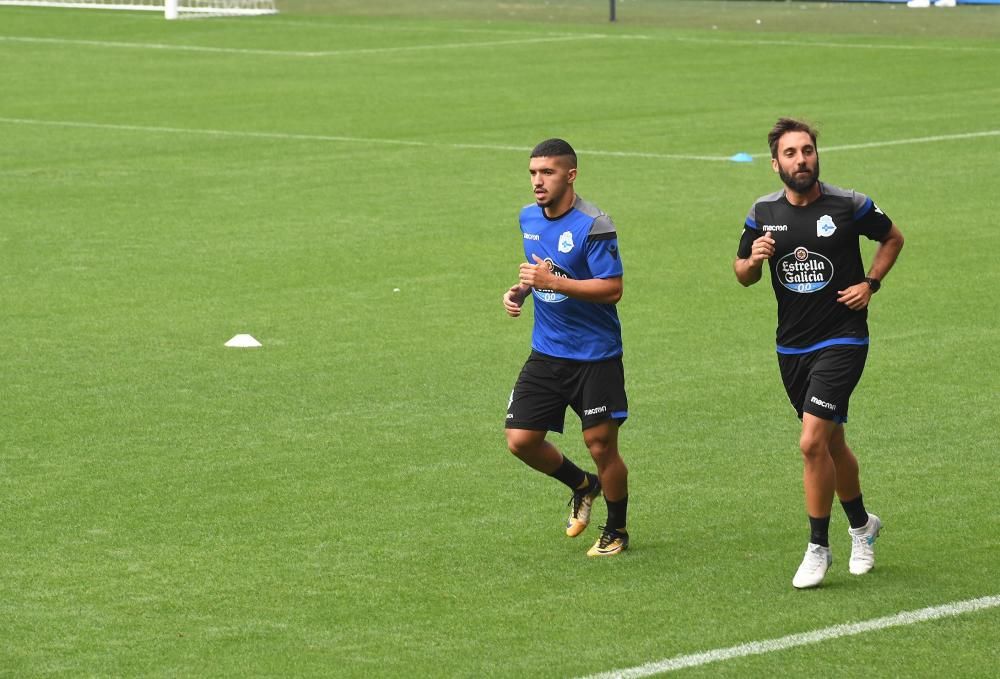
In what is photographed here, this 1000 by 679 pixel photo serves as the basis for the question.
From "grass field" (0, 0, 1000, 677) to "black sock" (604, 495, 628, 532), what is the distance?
0.19 metres

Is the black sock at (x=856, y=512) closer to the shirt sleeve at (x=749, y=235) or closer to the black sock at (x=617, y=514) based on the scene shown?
the black sock at (x=617, y=514)

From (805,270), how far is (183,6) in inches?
1742

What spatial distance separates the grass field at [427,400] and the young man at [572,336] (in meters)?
0.53

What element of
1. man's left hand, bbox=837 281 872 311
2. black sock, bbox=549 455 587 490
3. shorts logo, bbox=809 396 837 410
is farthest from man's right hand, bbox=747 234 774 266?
black sock, bbox=549 455 587 490

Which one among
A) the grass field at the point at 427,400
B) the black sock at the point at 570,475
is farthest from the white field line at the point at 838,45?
the black sock at the point at 570,475

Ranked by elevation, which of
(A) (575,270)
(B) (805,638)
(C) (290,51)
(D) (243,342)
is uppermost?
(A) (575,270)

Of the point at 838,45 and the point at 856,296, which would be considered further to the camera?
the point at 838,45

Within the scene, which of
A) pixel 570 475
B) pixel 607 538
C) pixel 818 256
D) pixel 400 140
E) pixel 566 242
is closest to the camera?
pixel 818 256

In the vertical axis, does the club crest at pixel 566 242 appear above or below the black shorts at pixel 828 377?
above

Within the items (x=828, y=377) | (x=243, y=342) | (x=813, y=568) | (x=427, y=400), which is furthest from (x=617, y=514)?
(x=243, y=342)

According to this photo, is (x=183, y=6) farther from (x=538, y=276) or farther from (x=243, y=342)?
(x=538, y=276)

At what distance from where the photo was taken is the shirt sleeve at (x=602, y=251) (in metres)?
9.02

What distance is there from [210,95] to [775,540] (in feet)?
78.7

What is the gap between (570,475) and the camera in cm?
961
